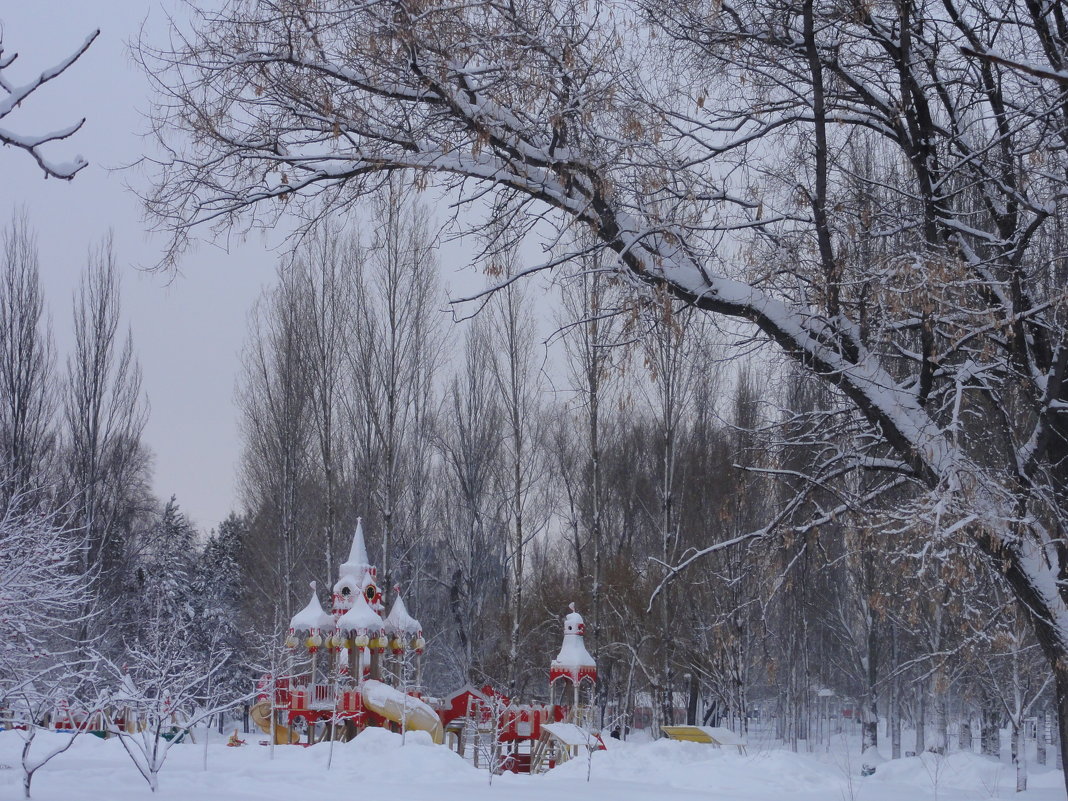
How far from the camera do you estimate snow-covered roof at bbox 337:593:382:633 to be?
2264 centimetres

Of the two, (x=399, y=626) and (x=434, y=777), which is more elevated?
(x=399, y=626)

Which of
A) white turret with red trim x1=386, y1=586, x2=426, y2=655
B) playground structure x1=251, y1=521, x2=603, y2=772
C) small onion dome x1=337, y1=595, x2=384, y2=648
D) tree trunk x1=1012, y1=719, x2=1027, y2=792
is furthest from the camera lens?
white turret with red trim x1=386, y1=586, x2=426, y2=655

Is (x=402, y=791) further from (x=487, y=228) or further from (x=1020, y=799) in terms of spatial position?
(x=1020, y=799)

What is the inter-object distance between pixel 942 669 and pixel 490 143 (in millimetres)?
5386

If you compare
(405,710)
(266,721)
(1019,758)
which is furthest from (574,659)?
(1019,758)

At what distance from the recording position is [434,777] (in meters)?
11.7

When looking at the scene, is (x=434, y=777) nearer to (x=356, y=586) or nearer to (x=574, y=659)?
(x=574, y=659)

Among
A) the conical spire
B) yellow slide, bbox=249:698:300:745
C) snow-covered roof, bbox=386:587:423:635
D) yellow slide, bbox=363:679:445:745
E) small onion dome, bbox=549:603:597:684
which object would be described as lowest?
yellow slide, bbox=249:698:300:745

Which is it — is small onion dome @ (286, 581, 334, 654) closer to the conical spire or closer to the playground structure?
the playground structure

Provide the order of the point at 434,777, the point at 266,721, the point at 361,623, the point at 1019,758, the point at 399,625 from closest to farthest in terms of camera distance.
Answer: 1. the point at 434,777
2. the point at 1019,758
3. the point at 361,623
4. the point at 266,721
5. the point at 399,625

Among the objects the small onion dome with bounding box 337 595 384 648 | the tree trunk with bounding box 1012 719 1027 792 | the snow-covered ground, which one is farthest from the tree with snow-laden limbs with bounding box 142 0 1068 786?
the small onion dome with bounding box 337 595 384 648

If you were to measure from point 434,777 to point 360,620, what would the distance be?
11.3 m

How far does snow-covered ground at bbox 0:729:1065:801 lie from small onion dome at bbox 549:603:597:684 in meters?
5.01

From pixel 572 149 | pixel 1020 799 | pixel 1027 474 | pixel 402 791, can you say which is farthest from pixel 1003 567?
pixel 1020 799
